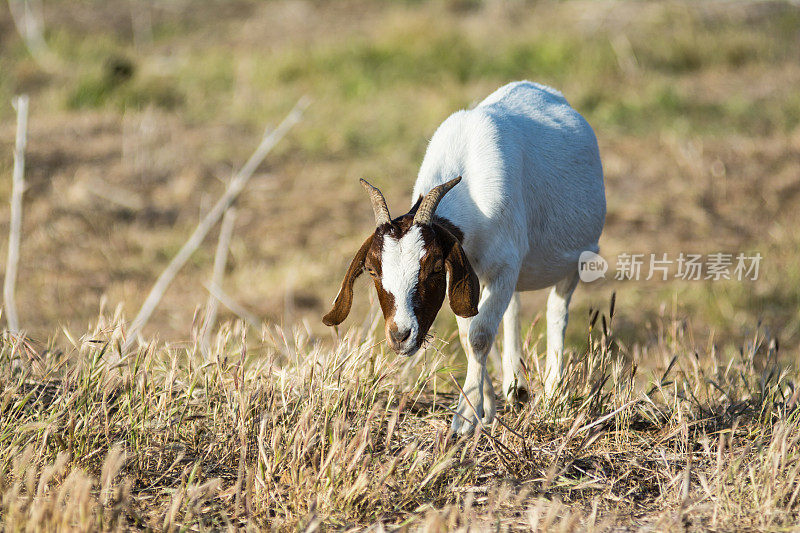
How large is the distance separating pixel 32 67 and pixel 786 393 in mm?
12241

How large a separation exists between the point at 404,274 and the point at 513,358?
1366 mm

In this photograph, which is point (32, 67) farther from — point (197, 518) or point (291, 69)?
point (197, 518)

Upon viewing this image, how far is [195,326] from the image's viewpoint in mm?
3441

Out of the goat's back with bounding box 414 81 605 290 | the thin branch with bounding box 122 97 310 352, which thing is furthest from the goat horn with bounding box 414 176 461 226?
the thin branch with bounding box 122 97 310 352

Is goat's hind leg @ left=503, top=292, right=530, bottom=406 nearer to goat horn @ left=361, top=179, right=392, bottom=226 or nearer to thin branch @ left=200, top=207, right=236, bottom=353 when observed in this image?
goat horn @ left=361, top=179, right=392, bottom=226

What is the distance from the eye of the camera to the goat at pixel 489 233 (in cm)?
268

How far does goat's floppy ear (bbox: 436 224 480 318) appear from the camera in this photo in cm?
275

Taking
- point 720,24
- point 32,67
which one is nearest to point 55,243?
point 32,67

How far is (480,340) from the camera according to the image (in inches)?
126

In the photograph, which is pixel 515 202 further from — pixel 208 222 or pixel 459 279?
pixel 208 222

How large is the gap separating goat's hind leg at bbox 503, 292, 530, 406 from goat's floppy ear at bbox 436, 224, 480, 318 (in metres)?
0.90

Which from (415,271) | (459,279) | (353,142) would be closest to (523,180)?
(459,279)

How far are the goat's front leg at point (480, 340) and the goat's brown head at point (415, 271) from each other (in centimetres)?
38
